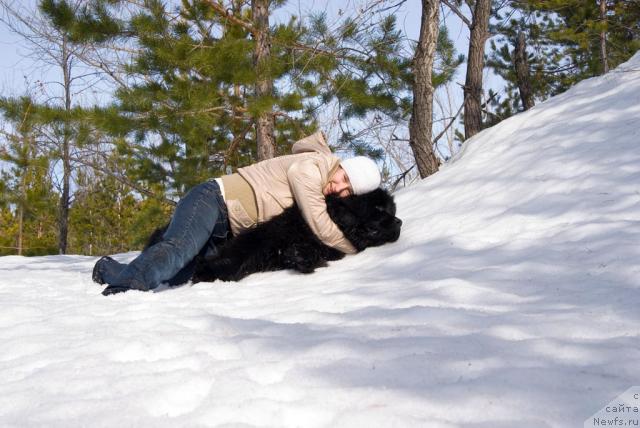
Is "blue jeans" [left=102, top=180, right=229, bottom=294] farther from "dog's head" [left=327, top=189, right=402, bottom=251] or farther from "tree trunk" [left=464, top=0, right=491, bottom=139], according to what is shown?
"tree trunk" [left=464, top=0, right=491, bottom=139]

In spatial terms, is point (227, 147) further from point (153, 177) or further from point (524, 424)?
point (524, 424)

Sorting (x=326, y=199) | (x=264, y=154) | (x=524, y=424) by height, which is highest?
(x=264, y=154)

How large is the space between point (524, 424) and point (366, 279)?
5.54ft

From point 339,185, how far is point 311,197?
0.96 ft

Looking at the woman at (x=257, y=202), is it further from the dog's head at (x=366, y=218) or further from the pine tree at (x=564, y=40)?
the pine tree at (x=564, y=40)

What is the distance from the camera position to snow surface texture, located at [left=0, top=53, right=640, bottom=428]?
135cm

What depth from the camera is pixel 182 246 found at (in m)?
3.13

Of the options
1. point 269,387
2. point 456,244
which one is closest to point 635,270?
point 456,244

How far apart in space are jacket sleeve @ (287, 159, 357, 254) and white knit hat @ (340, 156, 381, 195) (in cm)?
21

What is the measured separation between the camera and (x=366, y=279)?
2.86 metres

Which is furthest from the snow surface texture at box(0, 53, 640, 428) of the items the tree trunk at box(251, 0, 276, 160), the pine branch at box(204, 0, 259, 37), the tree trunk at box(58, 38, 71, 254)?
the tree trunk at box(58, 38, 71, 254)

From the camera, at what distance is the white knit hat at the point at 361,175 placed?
330cm

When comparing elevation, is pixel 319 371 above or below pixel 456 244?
below

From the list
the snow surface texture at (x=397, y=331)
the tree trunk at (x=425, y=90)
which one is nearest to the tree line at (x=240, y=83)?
the tree trunk at (x=425, y=90)
